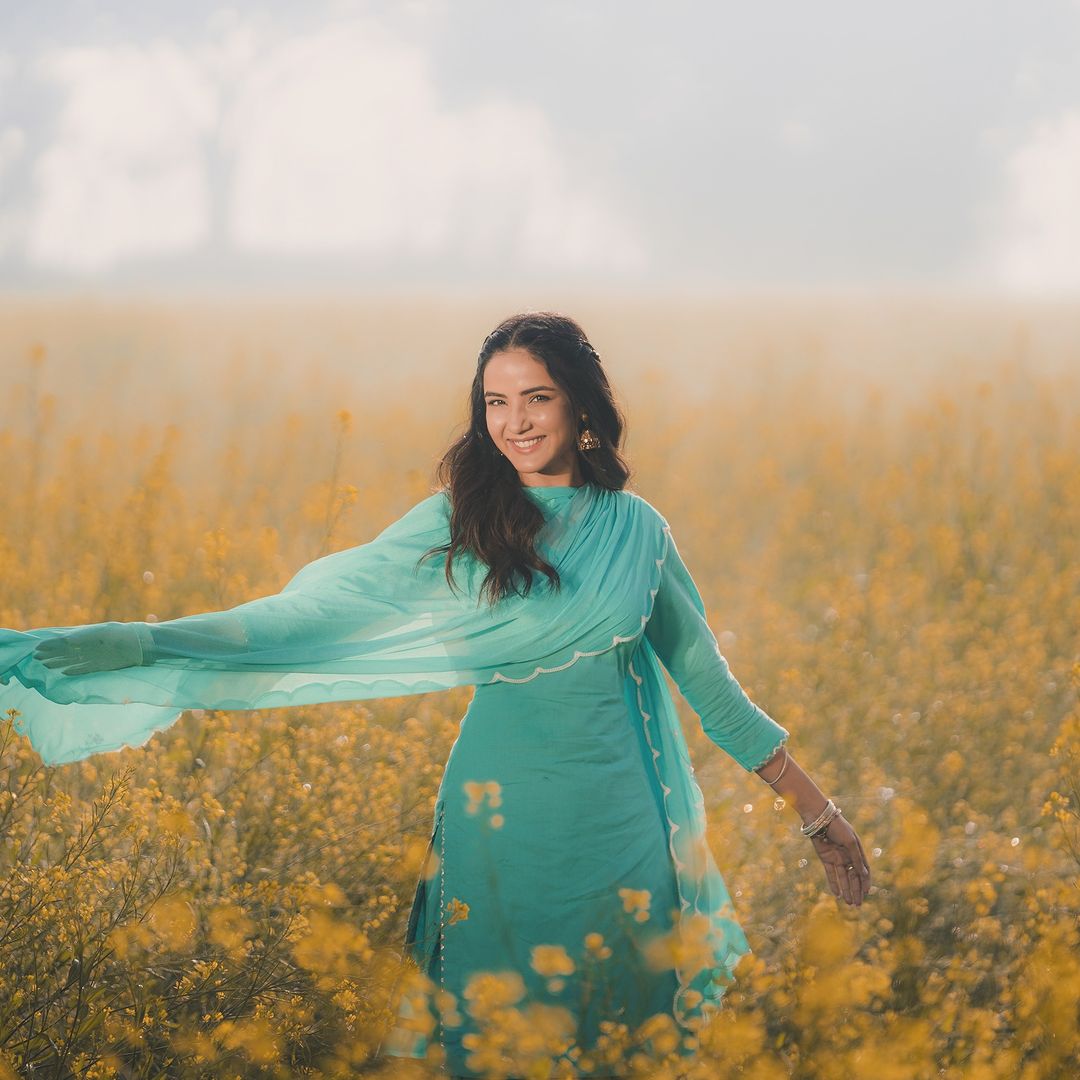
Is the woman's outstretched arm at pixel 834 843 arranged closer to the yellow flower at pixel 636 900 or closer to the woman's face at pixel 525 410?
the yellow flower at pixel 636 900

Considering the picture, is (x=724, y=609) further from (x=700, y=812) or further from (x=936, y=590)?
(x=700, y=812)

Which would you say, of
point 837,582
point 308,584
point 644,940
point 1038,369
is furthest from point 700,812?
point 1038,369

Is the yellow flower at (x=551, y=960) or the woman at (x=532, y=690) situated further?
the woman at (x=532, y=690)

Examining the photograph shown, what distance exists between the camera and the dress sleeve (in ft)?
7.07

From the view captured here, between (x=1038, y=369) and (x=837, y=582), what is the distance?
7.53m

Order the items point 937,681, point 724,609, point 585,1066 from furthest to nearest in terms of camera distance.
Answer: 1. point 724,609
2. point 937,681
3. point 585,1066

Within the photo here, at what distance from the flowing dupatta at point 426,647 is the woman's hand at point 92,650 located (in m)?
0.05

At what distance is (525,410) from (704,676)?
0.55 m

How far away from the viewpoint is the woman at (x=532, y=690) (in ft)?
6.66

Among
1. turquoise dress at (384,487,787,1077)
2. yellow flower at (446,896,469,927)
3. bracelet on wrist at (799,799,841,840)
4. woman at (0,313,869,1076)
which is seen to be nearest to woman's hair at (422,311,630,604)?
woman at (0,313,869,1076)

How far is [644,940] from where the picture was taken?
6.73 feet

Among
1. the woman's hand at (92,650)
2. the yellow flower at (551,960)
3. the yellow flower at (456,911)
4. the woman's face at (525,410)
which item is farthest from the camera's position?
the woman's face at (525,410)

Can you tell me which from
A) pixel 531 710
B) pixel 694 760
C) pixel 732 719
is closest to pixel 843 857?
pixel 732 719

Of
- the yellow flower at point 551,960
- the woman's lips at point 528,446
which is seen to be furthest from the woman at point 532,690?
the yellow flower at point 551,960
